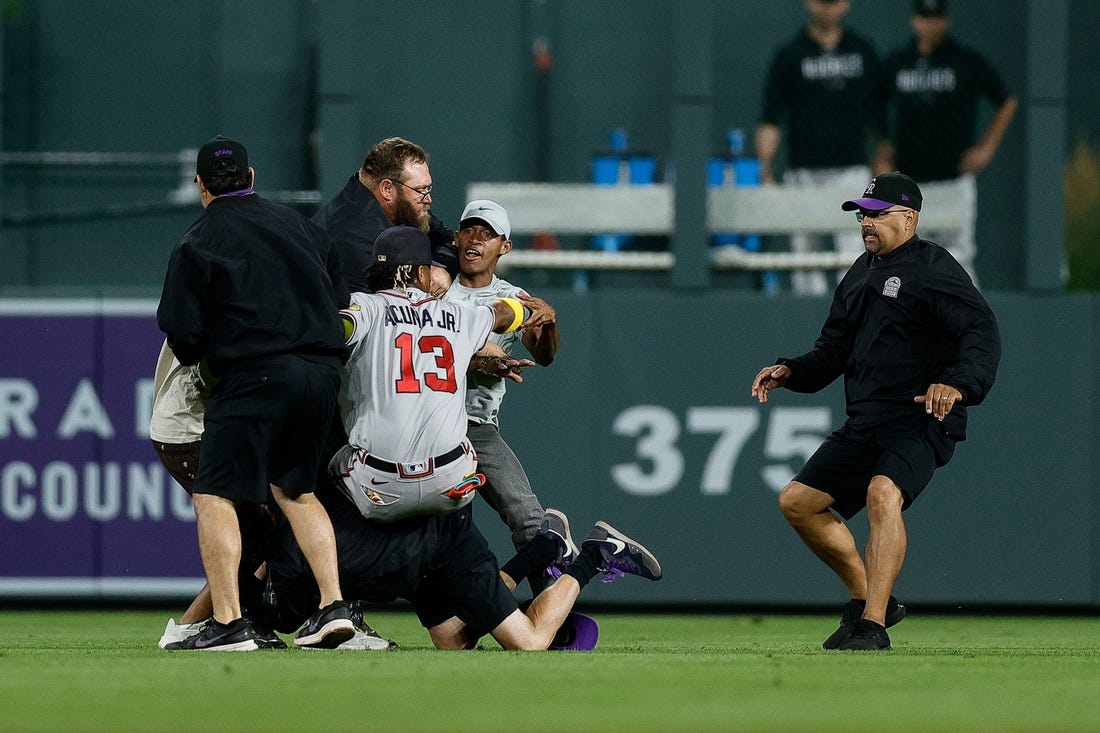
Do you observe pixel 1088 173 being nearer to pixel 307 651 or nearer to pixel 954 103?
pixel 954 103

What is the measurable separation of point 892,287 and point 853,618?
1405 mm

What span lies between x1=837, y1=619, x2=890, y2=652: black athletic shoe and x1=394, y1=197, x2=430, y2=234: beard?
2.47 m

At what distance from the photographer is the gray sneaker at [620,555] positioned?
7.49 metres

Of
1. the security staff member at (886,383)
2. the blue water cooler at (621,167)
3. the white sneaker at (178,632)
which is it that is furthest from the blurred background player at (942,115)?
the white sneaker at (178,632)

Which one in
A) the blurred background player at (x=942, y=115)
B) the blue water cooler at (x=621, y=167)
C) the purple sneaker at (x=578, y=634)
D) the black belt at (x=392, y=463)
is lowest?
the purple sneaker at (x=578, y=634)

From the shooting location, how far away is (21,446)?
10547 mm

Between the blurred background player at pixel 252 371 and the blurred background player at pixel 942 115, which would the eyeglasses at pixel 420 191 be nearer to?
the blurred background player at pixel 252 371

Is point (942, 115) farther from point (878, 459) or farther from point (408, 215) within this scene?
point (408, 215)

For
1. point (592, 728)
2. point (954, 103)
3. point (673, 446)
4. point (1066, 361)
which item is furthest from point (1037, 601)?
point (592, 728)

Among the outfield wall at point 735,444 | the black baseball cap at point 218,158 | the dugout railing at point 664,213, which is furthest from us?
the dugout railing at point 664,213

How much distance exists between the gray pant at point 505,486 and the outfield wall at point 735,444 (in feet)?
9.51

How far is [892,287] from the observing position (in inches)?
293

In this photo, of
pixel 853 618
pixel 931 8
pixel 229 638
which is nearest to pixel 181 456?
pixel 229 638

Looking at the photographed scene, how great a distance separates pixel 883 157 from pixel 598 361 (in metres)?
2.30
